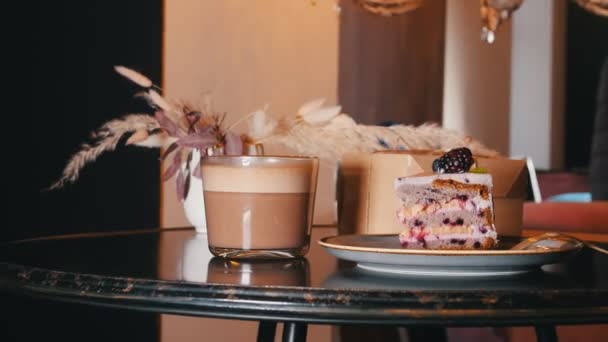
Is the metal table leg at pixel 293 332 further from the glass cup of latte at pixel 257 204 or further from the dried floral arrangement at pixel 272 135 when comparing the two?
the dried floral arrangement at pixel 272 135

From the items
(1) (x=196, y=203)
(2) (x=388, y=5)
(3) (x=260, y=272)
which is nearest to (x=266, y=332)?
(1) (x=196, y=203)

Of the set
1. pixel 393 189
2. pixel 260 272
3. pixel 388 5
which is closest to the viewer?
pixel 260 272

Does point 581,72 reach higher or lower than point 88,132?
higher

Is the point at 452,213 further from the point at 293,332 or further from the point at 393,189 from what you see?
the point at 393,189

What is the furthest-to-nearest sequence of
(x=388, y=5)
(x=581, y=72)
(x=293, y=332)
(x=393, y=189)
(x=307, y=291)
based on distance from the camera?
(x=581, y=72)
(x=388, y=5)
(x=393, y=189)
(x=293, y=332)
(x=307, y=291)

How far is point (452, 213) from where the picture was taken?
85cm

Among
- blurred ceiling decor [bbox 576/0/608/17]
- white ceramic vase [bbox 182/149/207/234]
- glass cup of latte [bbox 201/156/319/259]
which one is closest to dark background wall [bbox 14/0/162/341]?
white ceramic vase [bbox 182/149/207/234]

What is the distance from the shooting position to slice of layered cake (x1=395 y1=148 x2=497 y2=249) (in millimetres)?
849

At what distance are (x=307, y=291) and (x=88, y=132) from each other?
1245mm

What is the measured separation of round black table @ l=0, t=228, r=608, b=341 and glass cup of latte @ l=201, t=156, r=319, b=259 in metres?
0.02

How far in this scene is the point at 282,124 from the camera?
1360mm

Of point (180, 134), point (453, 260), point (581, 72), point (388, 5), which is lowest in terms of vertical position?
point (453, 260)

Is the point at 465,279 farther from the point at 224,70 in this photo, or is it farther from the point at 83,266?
the point at 224,70

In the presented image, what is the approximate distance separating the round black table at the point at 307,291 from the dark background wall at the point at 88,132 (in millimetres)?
786
